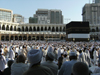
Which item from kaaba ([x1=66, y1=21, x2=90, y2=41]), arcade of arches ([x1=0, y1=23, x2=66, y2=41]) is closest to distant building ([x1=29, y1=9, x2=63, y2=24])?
arcade of arches ([x1=0, y1=23, x2=66, y2=41])

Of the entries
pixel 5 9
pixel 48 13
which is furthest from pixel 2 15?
pixel 48 13

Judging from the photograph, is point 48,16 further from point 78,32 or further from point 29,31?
point 78,32

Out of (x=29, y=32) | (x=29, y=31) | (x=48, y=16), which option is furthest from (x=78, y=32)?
(x=48, y=16)

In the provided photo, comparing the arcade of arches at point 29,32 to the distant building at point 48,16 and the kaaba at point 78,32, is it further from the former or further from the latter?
the distant building at point 48,16

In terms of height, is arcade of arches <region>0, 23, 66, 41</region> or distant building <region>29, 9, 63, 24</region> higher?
distant building <region>29, 9, 63, 24</region>

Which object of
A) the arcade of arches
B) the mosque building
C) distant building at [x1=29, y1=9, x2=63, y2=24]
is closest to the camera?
the arcade of arches

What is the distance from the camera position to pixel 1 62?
4.97 meters

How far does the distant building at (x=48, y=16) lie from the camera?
8419cm

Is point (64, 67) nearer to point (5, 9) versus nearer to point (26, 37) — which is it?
point (26, 37)

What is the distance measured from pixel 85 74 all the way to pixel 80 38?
3203cm

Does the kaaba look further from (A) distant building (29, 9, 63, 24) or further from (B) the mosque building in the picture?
(A) distant building (29, 9, 63, 24)

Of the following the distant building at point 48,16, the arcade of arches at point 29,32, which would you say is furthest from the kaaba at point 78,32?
the distant building at point 48,16

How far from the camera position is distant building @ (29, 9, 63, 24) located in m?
84.2

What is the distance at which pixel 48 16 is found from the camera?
86188 mm
